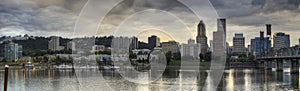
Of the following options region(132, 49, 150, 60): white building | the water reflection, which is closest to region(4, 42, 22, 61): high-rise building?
region(132, 49, 150, 60): white building

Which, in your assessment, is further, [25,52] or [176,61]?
[25,52]

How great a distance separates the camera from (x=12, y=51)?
12656 centimetres

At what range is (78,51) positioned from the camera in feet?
305

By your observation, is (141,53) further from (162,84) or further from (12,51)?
(12,51)

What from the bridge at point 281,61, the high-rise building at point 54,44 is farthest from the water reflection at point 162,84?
the high-rise building at point 54,44

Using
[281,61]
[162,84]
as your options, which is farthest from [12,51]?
[162,84]

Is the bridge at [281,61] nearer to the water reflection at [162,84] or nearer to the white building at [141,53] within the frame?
the white building at [141,53]

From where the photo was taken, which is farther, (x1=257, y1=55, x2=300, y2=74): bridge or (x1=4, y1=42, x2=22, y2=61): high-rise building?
(x1=4, y1=42, x2=22, y2=61): high-rise building

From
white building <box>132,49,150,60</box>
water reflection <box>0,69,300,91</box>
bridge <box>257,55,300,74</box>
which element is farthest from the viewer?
bridge <box>257,55,300,74</box>

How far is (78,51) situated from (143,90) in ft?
218

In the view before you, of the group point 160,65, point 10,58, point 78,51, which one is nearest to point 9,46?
point 10,58

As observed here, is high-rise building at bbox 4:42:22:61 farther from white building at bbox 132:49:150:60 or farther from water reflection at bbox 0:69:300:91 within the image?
water reflection at bbox 0:69:300:91

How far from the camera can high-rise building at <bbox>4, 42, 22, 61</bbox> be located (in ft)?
416

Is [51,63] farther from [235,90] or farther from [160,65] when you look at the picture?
[235,90]
